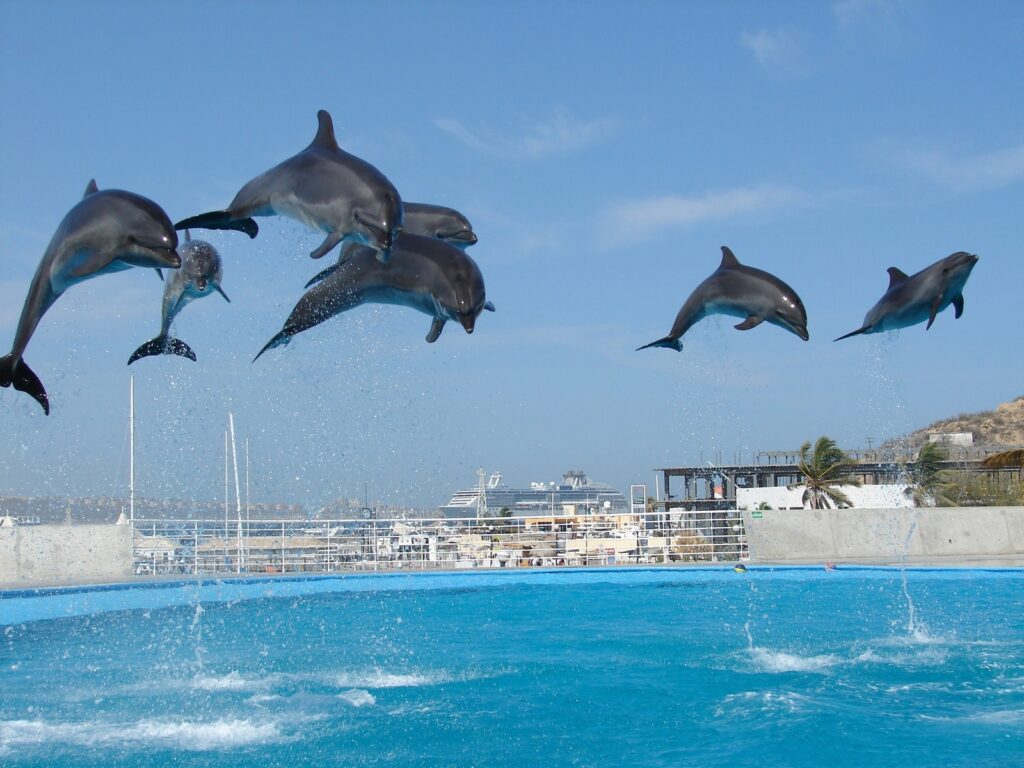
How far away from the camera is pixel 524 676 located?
23.0 feet

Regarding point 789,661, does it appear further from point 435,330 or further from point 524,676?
point 435,330

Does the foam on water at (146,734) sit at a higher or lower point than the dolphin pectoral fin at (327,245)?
lower

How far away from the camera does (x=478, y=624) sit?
9836mm

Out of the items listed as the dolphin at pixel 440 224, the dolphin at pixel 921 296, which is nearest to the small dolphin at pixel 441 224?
the dolphin at pixel 440 224

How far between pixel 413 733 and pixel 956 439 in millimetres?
46972

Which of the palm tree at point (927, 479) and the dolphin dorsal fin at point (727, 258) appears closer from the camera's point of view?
the dolphin dorsal fin at point (727, 258)

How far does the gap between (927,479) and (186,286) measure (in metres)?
27.2

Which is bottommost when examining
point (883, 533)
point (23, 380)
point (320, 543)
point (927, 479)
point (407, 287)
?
point (883, 533)

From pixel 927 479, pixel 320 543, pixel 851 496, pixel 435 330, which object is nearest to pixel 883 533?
pixel 320 543

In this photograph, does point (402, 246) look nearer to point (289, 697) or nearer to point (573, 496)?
point (289, 697)

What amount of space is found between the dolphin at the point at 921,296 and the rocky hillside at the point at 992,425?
5468 cm

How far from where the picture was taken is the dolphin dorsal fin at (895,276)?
6.13 meters

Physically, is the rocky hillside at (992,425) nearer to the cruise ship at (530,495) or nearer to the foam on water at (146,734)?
the cruise ship at (530,495)

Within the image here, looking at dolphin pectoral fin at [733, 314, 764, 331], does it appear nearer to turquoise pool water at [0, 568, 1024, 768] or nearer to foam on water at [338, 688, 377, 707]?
turquoise pool water at [0, 568, 1024, 768]
